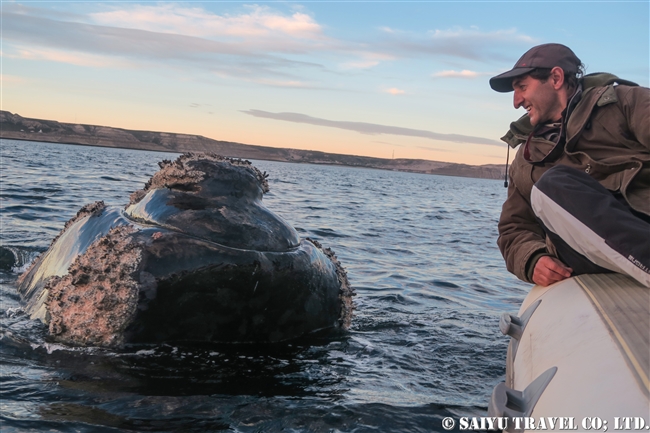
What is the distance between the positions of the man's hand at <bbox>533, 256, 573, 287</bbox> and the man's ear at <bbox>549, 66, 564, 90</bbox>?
3.83ft

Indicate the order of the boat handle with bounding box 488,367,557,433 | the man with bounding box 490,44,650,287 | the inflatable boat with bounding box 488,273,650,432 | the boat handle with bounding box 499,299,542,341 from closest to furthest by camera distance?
1. the inflatable boat with bounding box 488,273,650,432
2. the boat handle with bounding box 488,367,557,433
3. the man with bounding box 490,44,650,287
4. the boat handle with bounding box 499,299,542,341

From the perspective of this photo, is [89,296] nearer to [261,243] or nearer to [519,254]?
[261,243]

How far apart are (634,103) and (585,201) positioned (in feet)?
3.11

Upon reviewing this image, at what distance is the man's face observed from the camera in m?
4.00

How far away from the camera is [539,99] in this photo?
4.04 meters

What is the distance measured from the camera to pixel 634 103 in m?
3.60

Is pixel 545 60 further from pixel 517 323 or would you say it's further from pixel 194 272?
pixel 194 272

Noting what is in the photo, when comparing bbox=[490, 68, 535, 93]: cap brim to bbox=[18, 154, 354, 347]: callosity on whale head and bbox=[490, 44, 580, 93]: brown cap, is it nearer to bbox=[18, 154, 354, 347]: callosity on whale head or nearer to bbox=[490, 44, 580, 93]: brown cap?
bbox=[490, 44, 580, 93]: brown cap

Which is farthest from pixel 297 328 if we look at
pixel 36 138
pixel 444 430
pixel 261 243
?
pixel 36 138

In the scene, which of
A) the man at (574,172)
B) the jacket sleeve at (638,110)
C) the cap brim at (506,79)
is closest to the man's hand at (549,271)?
the man at (574,172)

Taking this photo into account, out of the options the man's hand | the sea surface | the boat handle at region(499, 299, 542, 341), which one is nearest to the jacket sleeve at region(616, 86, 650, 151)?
the man's hand

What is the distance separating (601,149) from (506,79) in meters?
0.86

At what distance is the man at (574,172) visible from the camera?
302 centimetres

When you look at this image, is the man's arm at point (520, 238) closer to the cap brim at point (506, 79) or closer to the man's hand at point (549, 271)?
the man's hand at point (549, 271)
